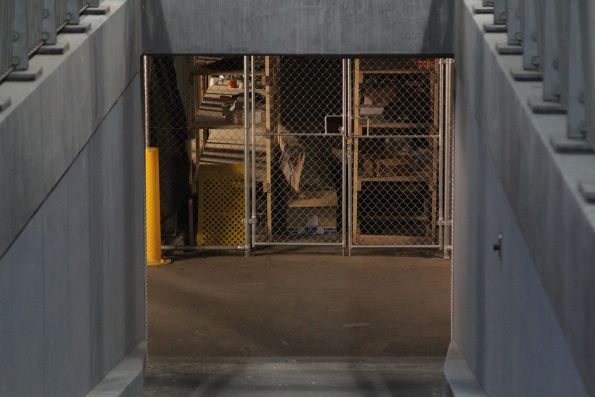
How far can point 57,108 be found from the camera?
21.9ft

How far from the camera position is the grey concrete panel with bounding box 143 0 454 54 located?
31.9 ft

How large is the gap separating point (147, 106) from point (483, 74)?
357 inches

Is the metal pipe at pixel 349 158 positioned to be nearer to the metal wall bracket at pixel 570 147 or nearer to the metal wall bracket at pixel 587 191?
the metal wall bracket at pixel 570 147

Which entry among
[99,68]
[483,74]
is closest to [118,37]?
[99,68]

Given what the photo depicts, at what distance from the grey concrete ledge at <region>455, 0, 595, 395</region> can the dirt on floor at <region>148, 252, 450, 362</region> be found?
14.6 ft

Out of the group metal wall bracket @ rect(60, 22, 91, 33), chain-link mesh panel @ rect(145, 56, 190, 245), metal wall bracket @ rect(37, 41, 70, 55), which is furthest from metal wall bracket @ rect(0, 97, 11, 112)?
chain-link mesh panel @ rect(145, 56, 190, 245)

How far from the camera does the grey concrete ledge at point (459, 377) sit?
27.1 feet

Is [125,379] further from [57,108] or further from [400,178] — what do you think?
[400,178]

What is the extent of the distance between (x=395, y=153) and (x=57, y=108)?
34.9 feet

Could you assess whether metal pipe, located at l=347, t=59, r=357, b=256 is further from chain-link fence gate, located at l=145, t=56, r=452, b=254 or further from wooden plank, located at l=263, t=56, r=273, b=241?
wooden plank, located at l=263, t=56, r=273, b=241

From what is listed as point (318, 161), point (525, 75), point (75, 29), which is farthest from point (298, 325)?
point (525, 75)

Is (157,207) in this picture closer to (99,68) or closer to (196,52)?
(196,52)

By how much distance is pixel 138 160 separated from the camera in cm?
974

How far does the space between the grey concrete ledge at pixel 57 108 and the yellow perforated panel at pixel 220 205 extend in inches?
298
